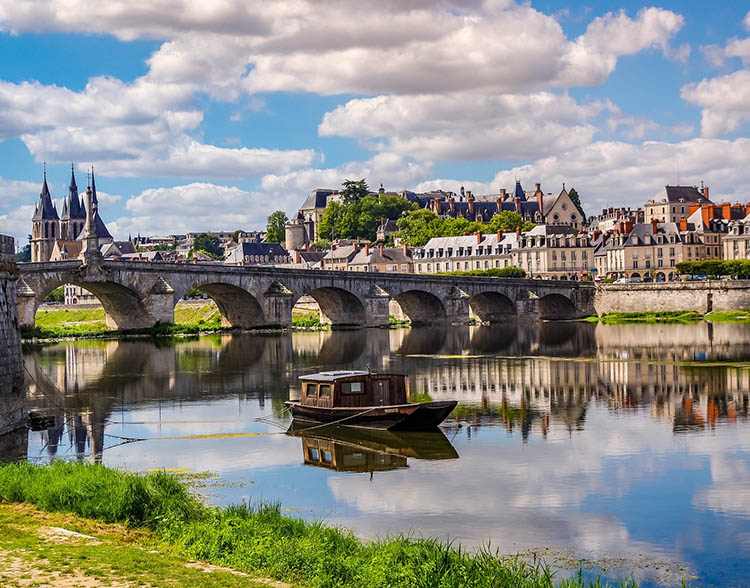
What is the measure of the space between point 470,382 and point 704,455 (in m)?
16.5

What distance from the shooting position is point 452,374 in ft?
140

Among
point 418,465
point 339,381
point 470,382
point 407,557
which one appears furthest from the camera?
point 470,382

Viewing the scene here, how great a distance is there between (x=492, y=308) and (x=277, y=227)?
89025mm

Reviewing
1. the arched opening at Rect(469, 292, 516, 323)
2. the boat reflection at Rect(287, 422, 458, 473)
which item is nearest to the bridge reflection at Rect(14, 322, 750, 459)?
the boat reflection at Rect(287, 422, 458, 473)

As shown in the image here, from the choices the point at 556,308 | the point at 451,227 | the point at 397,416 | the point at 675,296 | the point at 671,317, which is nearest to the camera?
the point at 397,416

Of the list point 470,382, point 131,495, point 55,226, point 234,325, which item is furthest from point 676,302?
point 55,226

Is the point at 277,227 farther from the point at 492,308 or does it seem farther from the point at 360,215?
the point at 492,308

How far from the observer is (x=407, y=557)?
1330 centimetres

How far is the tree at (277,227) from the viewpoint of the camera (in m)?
174

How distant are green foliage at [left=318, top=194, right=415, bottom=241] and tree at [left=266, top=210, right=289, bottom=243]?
49.3 ft

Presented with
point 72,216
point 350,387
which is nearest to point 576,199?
point 72,216

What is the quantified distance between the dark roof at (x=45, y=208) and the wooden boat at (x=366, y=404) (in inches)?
5465

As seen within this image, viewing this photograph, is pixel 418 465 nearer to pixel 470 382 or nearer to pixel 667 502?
pixel 667 502

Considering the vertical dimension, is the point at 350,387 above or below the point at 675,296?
below
